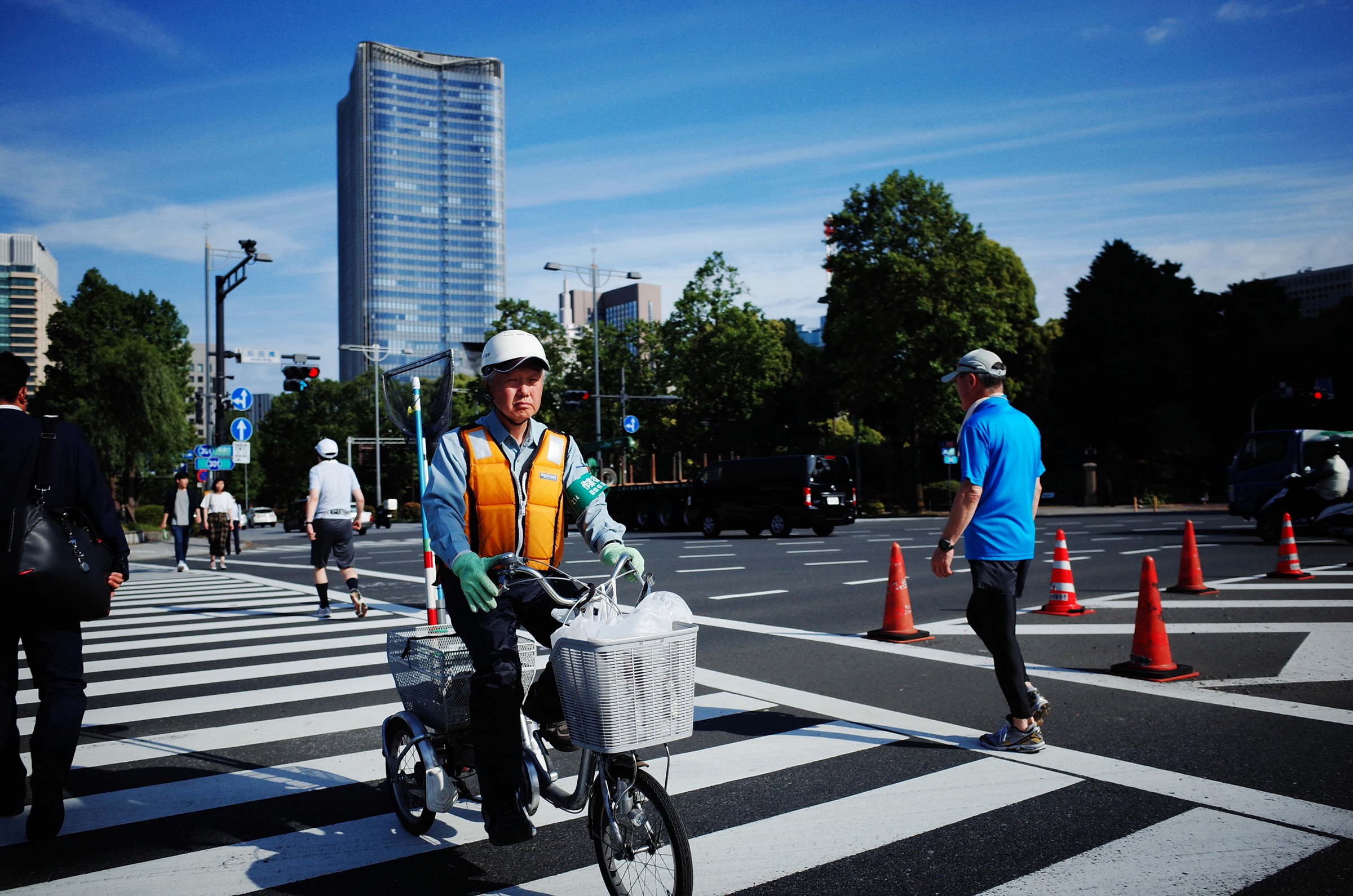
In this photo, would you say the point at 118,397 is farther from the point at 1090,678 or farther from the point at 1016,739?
the point at 1016,739

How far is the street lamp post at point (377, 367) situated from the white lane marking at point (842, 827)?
388 inches

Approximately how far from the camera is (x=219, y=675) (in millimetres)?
7496

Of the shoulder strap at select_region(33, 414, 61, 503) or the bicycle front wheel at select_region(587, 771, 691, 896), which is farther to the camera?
the shoulder strap at select_region(33, 414, 61, 503)

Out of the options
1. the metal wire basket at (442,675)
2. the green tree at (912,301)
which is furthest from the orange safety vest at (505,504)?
the green tree at (912,301)

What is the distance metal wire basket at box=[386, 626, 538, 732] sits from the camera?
3551 millimetres

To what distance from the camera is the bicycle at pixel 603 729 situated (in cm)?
277

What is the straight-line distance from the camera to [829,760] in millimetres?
4832

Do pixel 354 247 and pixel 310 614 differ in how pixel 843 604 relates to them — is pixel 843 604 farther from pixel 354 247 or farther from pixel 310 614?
pixel 354 247

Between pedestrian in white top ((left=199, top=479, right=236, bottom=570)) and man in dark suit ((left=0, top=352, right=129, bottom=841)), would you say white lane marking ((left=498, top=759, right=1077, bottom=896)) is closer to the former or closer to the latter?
man in dark suit ((left=0, top=352, right=129, bottom=841))

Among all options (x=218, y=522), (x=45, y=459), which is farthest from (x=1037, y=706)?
(x=218, y=522)

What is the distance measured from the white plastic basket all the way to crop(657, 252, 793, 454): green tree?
150ft

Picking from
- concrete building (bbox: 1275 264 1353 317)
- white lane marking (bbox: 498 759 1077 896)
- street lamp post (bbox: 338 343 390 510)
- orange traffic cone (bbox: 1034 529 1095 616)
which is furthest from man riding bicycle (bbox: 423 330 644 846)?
concrete building (bbox: 1275 264 1353 317)

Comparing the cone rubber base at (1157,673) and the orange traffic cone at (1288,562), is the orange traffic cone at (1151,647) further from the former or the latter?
the orange traffic cone at (1288,562)

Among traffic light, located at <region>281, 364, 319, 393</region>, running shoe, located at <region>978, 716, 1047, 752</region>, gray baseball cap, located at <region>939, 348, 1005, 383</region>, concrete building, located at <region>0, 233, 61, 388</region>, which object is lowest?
running shoe, located at <region>978, 716, 1047, 752</region>
